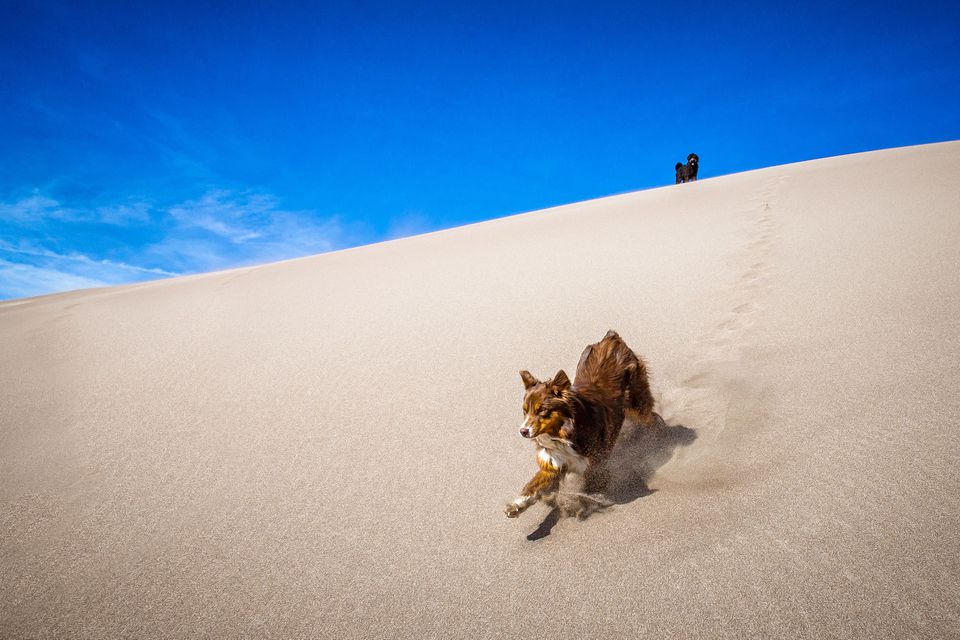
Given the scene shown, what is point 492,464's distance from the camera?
2.51 metres

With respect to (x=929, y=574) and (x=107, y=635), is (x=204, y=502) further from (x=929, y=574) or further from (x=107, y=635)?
(x=929, y=574)

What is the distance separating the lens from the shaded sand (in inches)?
63.7

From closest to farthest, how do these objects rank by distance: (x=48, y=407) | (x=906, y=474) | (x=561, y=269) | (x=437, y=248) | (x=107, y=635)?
(x=107, y=635) → (x=906, y=474) → (x=48, y=407) → (x=561, y=269) → (x=437, y=248)

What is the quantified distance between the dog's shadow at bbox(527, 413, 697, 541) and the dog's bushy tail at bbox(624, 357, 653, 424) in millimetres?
75

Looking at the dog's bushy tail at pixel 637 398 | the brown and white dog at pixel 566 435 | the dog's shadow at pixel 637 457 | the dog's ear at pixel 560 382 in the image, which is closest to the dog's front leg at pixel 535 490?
the brown and white dog at pixel 566 435

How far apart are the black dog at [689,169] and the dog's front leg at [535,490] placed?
1500 centimetres

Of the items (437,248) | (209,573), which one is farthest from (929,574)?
(437,248)

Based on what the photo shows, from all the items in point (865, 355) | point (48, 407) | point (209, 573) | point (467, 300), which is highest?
point (467, 300)

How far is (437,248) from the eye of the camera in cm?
834

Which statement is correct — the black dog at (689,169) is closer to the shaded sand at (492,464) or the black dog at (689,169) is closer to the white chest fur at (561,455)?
the shaded sand at (492,464)

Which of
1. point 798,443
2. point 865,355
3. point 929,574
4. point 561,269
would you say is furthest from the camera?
point 561,269

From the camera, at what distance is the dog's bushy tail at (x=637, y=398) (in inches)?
107

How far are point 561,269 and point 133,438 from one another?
506 centimetres

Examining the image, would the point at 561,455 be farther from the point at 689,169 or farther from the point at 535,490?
the point at 689,169
